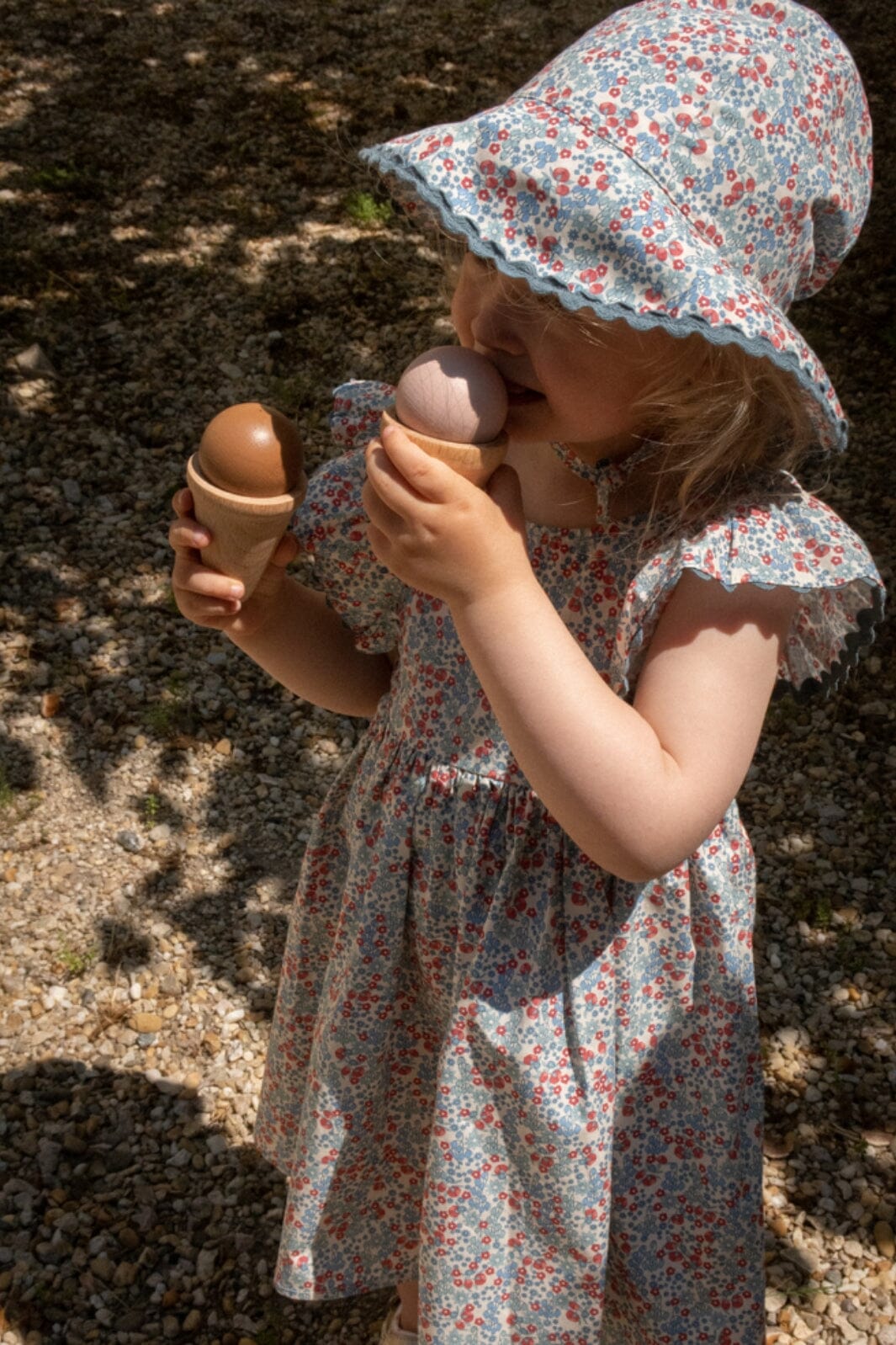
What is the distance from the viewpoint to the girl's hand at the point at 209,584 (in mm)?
1722

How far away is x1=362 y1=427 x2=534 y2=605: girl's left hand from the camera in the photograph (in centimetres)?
142

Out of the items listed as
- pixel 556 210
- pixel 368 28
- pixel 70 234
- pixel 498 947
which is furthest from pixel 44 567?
pixel 368 28

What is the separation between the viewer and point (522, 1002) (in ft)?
5.77

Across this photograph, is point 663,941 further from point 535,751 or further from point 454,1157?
point 535,751

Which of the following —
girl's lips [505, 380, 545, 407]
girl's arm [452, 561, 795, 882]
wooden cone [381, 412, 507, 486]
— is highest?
girl's lips [505, 380, 545, 407]

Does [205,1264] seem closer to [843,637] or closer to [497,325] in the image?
[843,637]

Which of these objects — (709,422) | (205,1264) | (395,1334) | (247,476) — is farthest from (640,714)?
(205,1264)

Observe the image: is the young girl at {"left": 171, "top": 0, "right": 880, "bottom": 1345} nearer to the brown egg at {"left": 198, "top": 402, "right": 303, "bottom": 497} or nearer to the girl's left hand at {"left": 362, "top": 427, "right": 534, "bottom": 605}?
the girl's left hand at {"left": 362, "top": 427, "right": 534, "bottom": 605}

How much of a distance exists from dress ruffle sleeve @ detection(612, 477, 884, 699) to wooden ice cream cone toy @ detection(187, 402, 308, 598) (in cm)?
44

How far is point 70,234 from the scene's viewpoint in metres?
5.41

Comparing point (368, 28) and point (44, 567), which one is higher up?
point (368, 28)

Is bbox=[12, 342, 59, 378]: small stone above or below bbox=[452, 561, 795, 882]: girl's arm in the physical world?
below

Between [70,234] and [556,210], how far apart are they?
179 inches

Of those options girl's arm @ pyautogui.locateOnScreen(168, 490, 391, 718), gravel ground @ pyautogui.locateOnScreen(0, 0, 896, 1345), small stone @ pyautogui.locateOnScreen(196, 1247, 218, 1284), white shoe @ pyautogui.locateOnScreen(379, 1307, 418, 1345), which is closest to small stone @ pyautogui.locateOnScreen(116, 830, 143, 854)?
gravel ground @ pyautogui.locateOnScreen(0, 0, 896, 1345)
